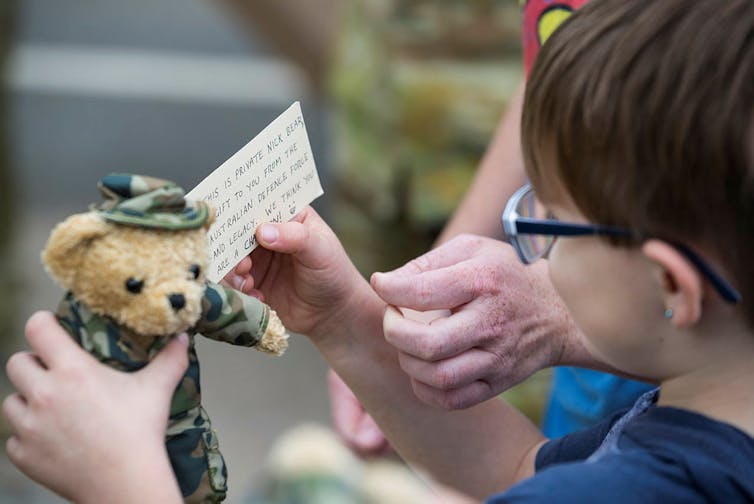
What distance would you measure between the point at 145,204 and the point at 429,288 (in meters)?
0.39

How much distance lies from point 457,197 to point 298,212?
6.92 feet

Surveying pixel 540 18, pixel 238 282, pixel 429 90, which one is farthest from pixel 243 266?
pixel 429 90

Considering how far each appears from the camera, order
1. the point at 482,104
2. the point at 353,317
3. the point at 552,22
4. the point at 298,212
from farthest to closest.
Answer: the point at 482,104, the point at 552,22, the point at 353,317, the point at 298,212

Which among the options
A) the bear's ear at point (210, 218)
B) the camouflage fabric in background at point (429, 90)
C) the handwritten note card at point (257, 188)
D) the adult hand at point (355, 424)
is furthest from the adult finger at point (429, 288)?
the camouflage fabric in background at point (429, 90)

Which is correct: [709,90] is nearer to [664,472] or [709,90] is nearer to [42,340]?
[664,472]

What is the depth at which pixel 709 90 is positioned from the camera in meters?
0.88

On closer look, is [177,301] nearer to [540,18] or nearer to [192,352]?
[192,352]

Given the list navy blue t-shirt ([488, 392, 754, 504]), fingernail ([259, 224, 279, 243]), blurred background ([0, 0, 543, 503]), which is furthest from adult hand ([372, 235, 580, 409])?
blurred background ([0, 0, 543, 503])

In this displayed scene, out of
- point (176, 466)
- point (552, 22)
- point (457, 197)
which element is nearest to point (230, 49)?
point (457, 197)

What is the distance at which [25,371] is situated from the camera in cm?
90

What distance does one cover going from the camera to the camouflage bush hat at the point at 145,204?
2.92ft

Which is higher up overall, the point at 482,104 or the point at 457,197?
the point at 482,104

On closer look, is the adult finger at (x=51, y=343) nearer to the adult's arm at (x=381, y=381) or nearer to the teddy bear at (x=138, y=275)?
the teddy bear at (x=138, y=275)

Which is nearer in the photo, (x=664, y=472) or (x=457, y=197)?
(x=664, y=472)
